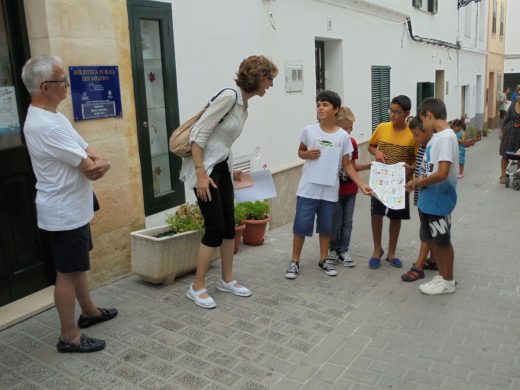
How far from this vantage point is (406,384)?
9.84ft

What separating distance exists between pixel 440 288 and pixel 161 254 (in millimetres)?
2336

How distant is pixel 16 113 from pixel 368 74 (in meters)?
6.95

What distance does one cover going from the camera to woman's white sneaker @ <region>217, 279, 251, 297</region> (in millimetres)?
4234

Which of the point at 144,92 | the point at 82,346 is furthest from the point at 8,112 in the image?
the point at 82,346

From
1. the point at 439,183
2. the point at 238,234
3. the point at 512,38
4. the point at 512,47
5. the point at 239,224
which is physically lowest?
the point at 238,234

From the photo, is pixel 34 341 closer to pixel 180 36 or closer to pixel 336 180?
pixel 336 180

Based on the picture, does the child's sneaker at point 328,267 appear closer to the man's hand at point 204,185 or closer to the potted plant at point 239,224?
the potted plant at point 239,224

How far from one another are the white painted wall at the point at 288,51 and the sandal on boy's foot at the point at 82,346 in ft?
8.06

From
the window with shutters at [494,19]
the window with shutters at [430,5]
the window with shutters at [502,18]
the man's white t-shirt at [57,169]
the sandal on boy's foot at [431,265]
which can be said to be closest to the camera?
the man's white t-shirt at [57,169]

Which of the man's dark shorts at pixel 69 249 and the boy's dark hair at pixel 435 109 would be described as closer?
the man's dark shorts at pixel 69 249

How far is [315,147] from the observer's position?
4.55m

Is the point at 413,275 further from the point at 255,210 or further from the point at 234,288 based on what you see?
the point at 255,210

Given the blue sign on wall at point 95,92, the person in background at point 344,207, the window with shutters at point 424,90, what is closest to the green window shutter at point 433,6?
the window with shutters at point 424,90

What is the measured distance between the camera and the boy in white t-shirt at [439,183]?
396 cm
